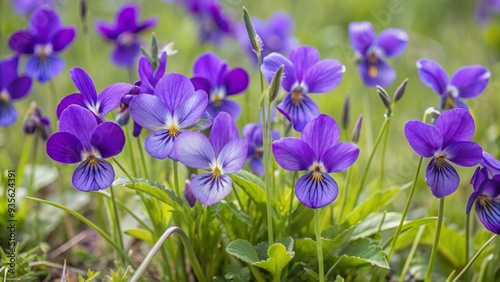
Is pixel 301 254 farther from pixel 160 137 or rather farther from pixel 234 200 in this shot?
pixel 160 137

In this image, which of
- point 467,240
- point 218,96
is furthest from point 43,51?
point 467,240

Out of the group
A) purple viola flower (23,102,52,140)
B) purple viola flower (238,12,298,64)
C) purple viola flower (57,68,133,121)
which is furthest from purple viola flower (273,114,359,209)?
purple viola flower (238,12,298,64)

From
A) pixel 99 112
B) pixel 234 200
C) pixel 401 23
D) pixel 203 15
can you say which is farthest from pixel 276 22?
pixel 99 112

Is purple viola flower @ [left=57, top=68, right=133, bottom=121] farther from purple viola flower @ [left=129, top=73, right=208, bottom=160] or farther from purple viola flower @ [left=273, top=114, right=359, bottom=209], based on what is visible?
purple viola flower @ [left=273, top=114, right=359, bottom=209]

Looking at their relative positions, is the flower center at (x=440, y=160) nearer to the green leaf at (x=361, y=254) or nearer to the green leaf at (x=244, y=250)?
the green leaf at (x=361, y=254)

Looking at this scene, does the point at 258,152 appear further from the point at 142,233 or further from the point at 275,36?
the point at 275,36

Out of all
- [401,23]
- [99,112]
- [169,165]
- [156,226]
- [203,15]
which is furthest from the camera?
[401,23]

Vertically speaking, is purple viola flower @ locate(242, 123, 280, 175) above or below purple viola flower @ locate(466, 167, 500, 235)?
above
